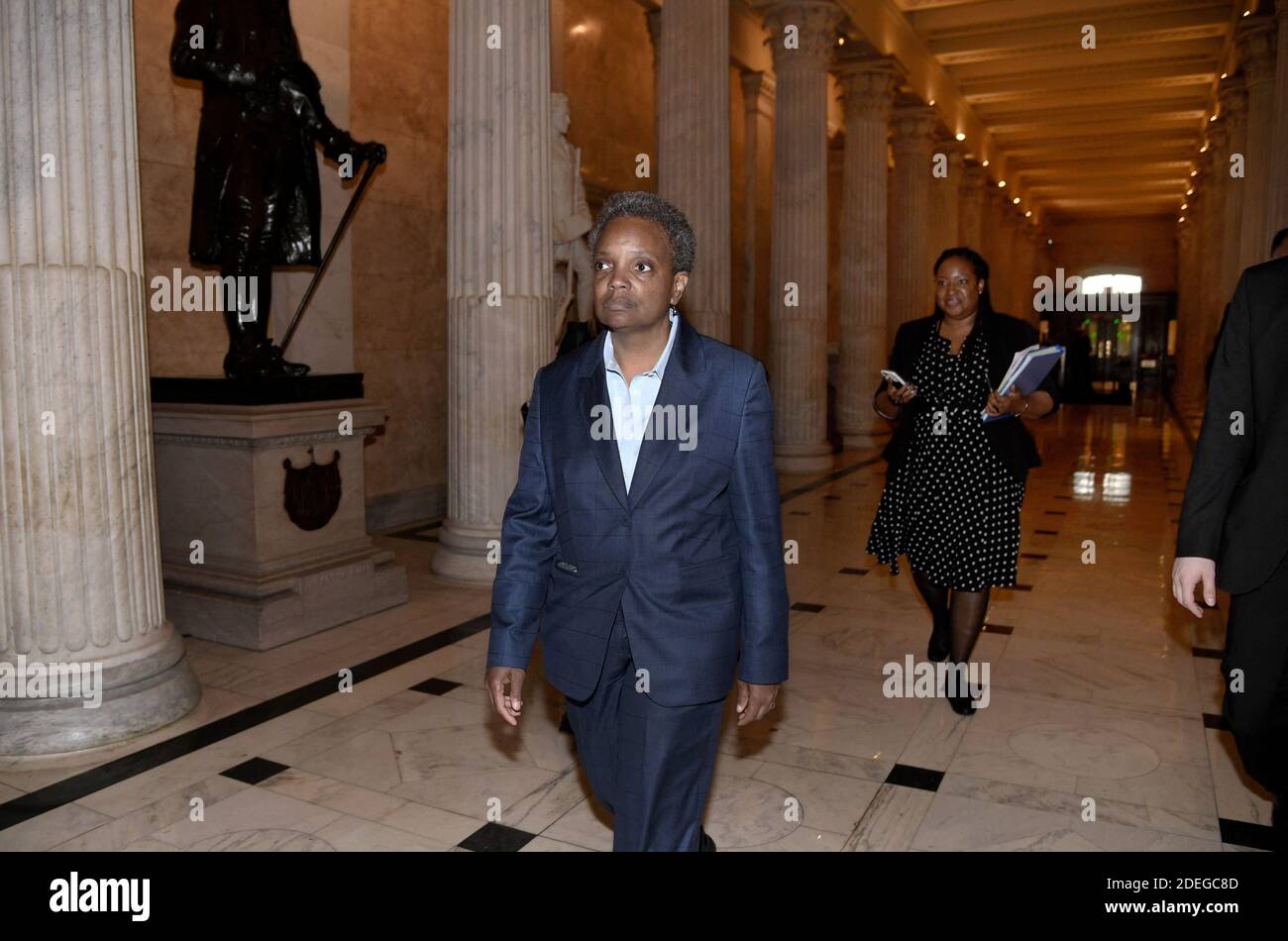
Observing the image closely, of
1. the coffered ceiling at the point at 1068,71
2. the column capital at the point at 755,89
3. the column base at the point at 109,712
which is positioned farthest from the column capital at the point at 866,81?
the column base at the point at 109,712

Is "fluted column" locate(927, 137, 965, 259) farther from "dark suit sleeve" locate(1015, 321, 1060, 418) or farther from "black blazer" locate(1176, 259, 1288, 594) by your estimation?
"black blazer" locate(1176, 259, 1288, 594)

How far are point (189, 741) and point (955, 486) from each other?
10.8ft

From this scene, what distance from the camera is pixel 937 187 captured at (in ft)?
69.7

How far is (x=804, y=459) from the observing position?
13.3 m

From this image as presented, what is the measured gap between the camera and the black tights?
436 cm

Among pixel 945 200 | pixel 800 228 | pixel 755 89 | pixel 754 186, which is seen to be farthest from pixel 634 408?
pixel 945 200

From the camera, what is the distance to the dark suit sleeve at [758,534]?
7.59 feet

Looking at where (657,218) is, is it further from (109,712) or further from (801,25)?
(801,25)

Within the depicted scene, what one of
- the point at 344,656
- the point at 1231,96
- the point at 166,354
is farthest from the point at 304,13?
the point at 1231,96

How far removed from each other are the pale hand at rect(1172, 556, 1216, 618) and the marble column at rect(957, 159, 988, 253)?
23375 millimetres

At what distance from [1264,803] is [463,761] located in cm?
286

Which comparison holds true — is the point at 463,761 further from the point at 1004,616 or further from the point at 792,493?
the point at 792,493

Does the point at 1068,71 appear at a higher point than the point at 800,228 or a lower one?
higher

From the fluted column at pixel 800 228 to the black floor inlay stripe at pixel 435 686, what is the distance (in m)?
8.67
